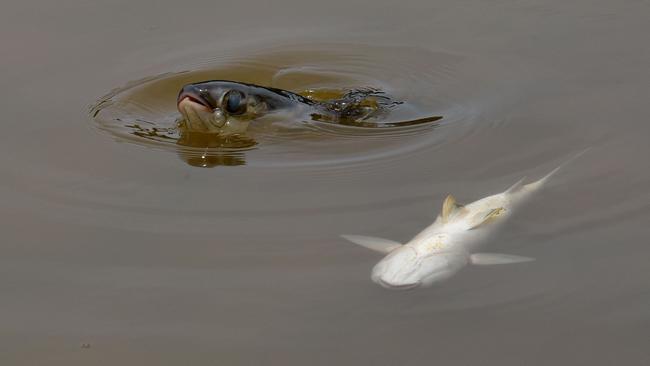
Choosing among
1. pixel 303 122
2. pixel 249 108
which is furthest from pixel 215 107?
pixel 303 122

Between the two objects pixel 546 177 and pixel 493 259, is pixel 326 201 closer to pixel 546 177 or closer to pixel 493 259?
pixel 493 259

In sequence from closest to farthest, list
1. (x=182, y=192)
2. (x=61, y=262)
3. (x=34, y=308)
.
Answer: (x=34, y=308) < (x=61, y=262) < (x=182, y=192)

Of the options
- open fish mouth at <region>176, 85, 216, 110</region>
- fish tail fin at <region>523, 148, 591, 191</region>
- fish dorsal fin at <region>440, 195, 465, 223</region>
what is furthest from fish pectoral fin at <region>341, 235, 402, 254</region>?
open fish mouth at <region>176, 85, 216, 110</region>

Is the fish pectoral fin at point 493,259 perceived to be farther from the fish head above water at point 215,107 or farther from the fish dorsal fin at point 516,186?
the fish head above water at point 215,107

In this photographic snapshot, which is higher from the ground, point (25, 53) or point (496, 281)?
point (25, 53)

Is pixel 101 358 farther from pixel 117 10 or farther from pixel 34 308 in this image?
pixel 117 10

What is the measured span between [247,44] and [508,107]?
1.82m

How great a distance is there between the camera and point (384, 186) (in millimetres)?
4992

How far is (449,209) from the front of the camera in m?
4.52

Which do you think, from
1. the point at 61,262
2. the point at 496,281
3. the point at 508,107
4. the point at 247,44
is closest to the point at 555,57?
the point at 508,107

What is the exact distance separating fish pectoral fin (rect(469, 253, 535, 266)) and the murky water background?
0.14 ft

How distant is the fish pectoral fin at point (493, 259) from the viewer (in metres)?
4.24

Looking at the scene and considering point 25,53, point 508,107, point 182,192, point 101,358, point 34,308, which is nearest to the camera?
point 101,358

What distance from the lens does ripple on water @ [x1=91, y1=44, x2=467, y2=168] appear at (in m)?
5.53
